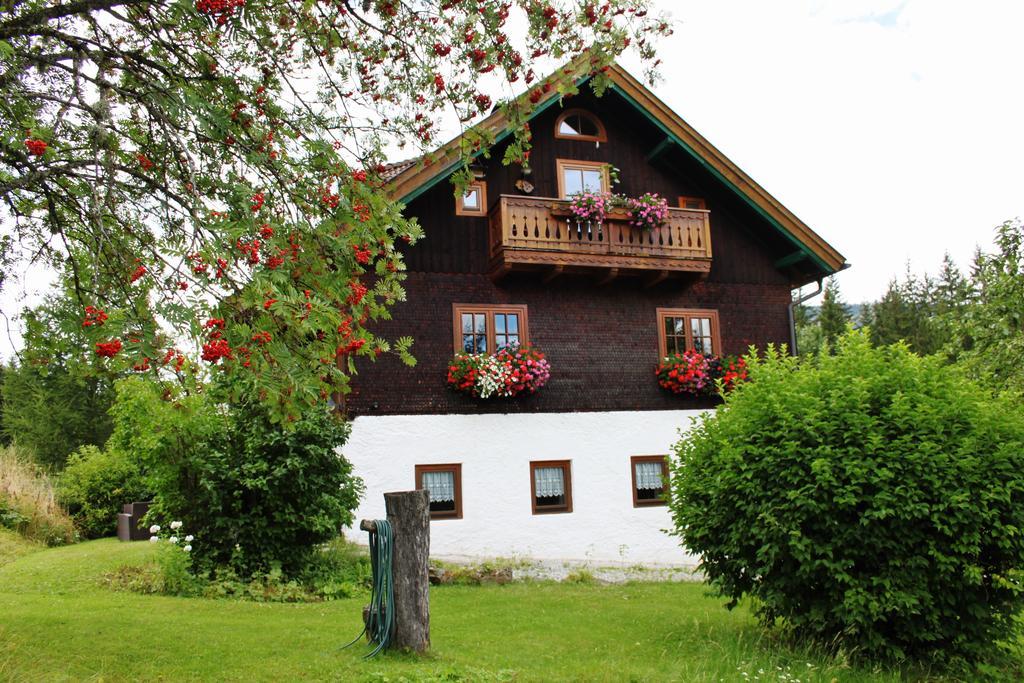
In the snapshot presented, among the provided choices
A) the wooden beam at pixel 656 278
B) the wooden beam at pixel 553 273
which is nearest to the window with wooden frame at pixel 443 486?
the wooden beam at pixel 553 273

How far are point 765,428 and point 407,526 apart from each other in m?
3.42

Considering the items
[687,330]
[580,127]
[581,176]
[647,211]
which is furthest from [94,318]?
[580,127]

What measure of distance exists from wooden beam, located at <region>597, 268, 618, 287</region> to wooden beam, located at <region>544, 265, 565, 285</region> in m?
0.92

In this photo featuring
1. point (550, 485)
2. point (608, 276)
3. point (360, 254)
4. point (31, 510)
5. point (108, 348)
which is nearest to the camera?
point (108, 348)

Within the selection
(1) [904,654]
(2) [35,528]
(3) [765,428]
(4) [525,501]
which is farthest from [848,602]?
(2) [35,528]

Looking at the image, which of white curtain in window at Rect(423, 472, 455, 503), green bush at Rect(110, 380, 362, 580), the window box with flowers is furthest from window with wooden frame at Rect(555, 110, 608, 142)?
green bush at Rect(110, 380, 362, 580)

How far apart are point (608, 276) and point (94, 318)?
481 inches

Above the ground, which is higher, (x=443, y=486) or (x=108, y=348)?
(x=108, y=348)

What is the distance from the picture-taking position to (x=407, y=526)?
22.7ft

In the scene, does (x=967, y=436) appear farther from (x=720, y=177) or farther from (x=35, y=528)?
(x=35, y=528)

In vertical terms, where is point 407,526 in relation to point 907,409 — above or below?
below

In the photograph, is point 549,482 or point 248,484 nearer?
point 248,484

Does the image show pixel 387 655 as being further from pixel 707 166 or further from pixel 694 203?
pixel 694 203

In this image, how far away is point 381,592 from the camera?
686 cm
